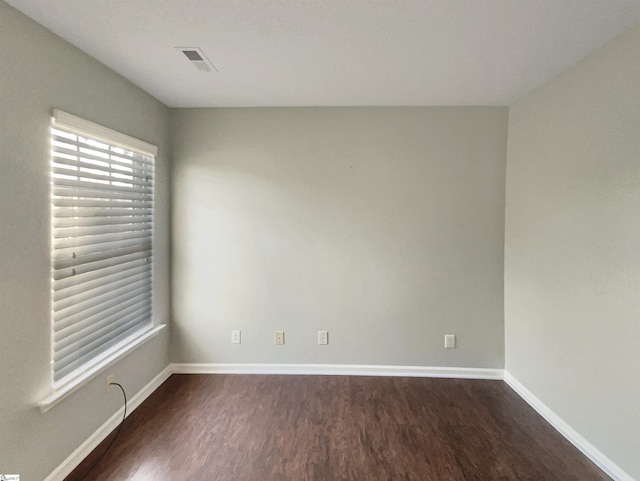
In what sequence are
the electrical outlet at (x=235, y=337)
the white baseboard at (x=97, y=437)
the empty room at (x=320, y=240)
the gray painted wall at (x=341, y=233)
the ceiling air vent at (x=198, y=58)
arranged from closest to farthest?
the empty room at (x=320, y=240)
the white baseboard at (x=97, y=437)
the ceiling air vent at (x=198, y=58)
the gray painted wall at (x=341, y=233)
the electrical outlet at (x=235, y=337)

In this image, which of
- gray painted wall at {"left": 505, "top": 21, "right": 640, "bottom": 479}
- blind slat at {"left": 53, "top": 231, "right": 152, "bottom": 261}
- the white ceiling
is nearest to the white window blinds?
blind slat at {"left": 53, "top": 231, "right": 152, "bottom": 261}

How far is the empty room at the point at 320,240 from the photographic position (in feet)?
5.16

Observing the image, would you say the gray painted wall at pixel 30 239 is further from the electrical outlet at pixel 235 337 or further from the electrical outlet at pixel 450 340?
the electrical outlet at pixel 450 340

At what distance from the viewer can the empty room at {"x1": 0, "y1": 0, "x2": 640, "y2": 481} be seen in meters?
1.57

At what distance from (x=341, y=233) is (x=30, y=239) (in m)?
2.07

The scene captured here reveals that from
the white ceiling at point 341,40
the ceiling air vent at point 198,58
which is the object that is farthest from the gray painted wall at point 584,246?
the ceiling air vent at point 198,58

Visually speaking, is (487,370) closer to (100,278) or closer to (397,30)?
(397,30)

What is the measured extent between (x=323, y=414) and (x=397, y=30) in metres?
2.49

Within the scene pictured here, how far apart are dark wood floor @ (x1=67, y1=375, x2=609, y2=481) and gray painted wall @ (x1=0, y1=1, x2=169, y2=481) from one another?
34cm

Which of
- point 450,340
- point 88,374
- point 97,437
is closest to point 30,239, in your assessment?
point 88,374

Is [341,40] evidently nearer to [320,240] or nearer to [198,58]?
[198,58]

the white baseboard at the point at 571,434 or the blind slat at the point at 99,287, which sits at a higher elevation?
the blind slat at the point at 99,287

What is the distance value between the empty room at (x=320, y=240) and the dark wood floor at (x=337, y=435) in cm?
2

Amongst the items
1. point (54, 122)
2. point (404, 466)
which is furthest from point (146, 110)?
point (404, 466)
